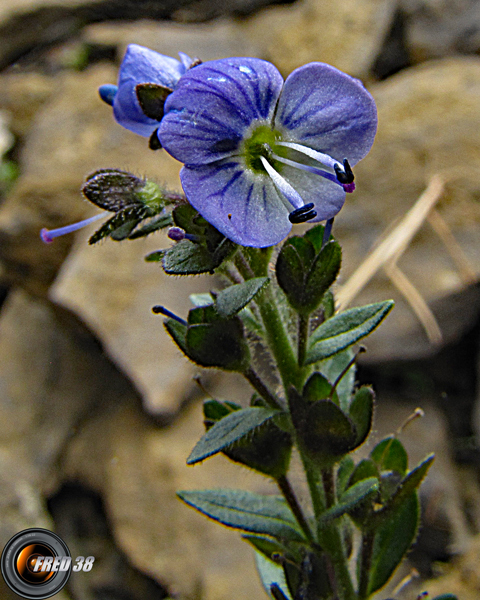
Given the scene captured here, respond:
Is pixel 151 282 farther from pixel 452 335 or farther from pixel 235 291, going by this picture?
pixel 235 291

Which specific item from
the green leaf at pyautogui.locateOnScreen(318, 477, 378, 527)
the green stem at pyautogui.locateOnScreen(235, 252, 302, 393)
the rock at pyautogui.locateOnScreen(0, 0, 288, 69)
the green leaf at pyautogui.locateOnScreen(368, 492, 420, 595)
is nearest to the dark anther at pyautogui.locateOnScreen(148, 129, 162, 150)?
the green stem at pyautogui.locateOnScreen(235, 252, 302, 393)

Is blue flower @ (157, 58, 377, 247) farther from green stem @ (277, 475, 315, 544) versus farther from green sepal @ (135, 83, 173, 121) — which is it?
green stem @ (277, 475, 315, 544)

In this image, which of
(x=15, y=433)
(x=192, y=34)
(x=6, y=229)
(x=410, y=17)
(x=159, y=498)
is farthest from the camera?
(x=192, y=34)

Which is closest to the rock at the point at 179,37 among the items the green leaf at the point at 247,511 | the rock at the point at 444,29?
the rock at the point at 444,29

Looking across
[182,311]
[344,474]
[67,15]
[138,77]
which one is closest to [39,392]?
[182,311]

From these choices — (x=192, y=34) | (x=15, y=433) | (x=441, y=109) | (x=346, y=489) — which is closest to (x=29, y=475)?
(x=15, y=433)

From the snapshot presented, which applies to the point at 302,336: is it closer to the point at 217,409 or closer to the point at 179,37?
the point at 217,409
